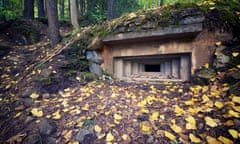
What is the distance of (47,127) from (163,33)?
239 centimetres

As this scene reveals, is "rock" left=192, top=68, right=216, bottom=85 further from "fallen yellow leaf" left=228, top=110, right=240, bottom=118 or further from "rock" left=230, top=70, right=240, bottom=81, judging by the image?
"fallen yellow leaf" left=228, top=110, right=240, bottom=118

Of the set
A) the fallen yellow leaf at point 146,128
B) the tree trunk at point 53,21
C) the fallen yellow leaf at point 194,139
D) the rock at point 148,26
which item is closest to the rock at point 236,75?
the fallen yellow leaf at point 194,139

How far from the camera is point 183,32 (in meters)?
2.39

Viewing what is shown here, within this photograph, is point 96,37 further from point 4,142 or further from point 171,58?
point 4,142

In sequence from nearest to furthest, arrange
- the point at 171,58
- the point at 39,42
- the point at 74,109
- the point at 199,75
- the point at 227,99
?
the point at 227,99 → the point at 74,109 → the point at 199,75 → the point at 171,58 → the point at 39,42

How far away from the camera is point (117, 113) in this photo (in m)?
1.83

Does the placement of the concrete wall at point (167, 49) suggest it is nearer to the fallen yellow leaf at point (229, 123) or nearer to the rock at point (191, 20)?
the rock at point (191, 20)

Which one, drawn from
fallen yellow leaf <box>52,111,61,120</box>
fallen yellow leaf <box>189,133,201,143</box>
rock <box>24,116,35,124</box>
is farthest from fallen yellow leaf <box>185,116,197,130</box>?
rock <box>24,116,35,124</box>

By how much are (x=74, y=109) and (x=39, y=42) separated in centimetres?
407

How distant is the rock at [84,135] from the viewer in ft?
4.88

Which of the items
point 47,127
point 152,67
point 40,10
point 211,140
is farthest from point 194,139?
point 40,10

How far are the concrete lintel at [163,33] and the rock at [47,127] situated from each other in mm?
2006

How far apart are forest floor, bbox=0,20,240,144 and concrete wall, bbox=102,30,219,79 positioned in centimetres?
48

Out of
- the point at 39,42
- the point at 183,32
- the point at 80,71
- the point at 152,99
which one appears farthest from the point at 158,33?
the point at 39,42
